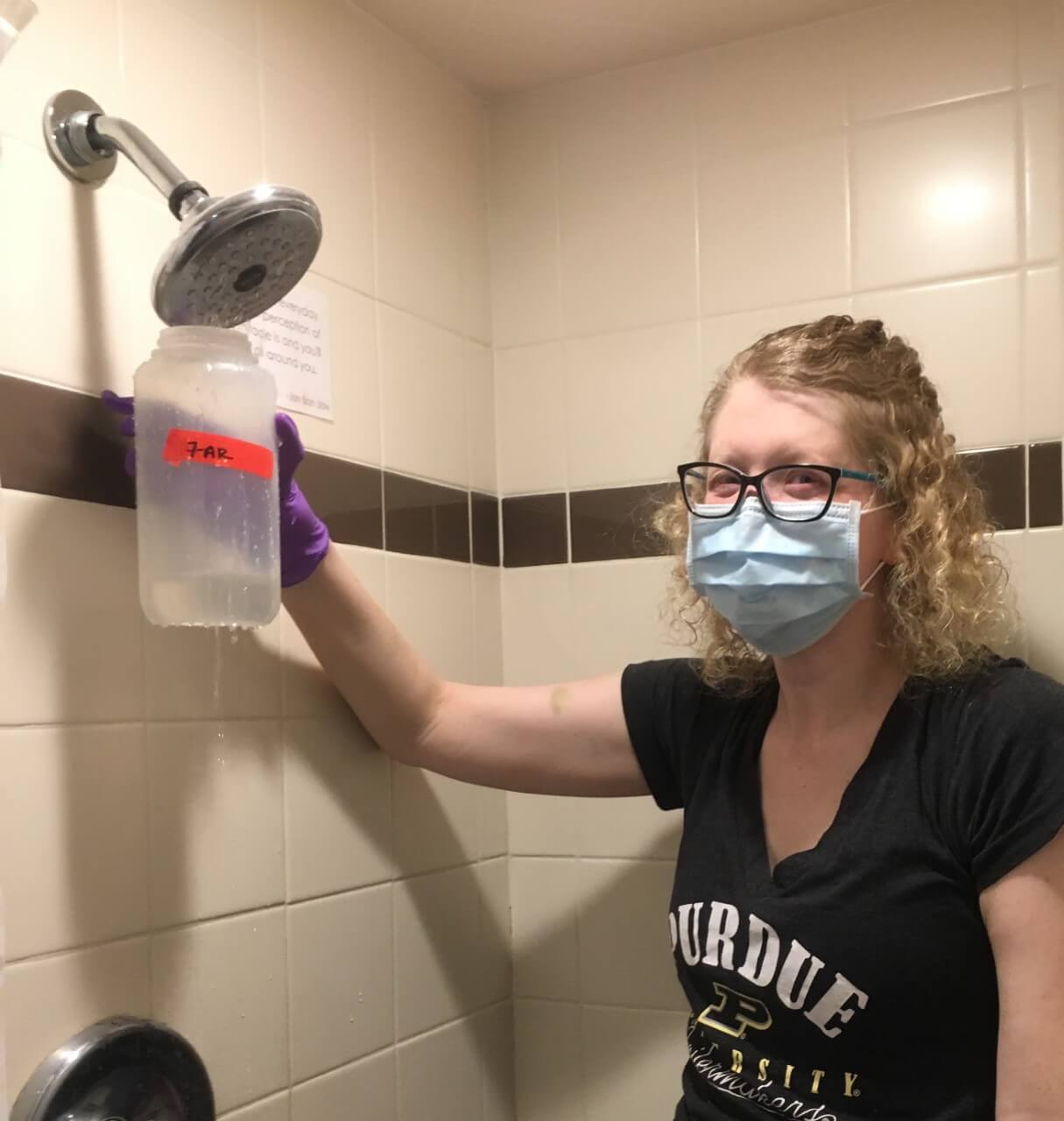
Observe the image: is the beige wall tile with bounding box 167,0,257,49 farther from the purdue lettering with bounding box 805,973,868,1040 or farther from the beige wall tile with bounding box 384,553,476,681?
the purdue lettering with bounding box 805,973,868,1040

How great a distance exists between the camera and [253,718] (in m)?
1.13

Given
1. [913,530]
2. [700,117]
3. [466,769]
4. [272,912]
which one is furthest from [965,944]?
[700,117]

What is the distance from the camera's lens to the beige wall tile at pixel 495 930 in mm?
1500

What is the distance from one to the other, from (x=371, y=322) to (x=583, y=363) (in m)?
0.34

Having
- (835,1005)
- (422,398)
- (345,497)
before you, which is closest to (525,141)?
(422,398)

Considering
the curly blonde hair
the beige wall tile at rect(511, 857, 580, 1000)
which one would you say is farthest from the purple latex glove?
the beige wall tile at rect(511, 857, 580, 1000)

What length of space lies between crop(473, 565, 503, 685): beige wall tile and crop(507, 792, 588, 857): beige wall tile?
0.18m

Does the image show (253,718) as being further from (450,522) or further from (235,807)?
(450,522)

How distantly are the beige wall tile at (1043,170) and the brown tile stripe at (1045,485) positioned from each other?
232 mm

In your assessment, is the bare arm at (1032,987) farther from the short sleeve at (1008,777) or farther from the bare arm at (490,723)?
the bare arm at (490,723)

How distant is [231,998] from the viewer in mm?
1085

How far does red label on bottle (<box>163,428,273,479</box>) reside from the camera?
36.0 inches

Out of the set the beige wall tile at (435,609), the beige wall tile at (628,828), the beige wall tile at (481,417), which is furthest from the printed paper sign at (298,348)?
the beige wall tile at (628,828)

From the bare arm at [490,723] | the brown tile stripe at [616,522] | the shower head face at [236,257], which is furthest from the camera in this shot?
the brown tile stripe at [616,522]
